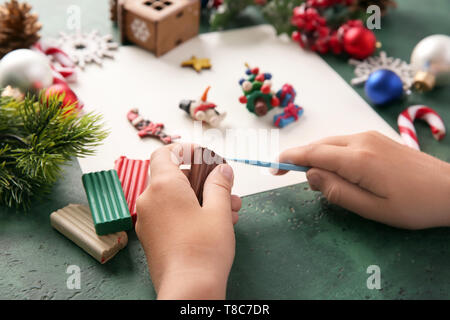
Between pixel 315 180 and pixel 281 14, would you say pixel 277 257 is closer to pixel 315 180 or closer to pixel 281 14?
pixel 315 180

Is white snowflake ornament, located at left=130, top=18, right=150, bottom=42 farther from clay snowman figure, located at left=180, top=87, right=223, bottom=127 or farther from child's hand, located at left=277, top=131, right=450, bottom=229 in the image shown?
child's hand, located at left=277, top=131, right=450, bottom=229

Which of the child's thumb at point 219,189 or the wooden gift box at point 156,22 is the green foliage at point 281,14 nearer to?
Result: the wooden gift box at point 156,22

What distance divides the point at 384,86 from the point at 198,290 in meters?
0.83

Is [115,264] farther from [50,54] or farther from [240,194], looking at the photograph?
[50,54]

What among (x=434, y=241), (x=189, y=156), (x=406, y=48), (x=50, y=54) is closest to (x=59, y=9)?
(x=50, y=54)

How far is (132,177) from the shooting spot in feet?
3.37

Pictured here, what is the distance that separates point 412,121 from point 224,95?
0.51 meters

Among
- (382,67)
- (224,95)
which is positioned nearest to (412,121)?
(382,67)

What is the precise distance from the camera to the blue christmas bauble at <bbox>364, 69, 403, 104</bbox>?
1.30 meters

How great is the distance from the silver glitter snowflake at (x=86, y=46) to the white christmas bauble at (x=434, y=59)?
89 cm

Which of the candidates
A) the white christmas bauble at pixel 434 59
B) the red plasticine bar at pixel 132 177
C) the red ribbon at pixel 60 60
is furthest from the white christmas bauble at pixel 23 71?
the white christmas bauble at pixel 434 59

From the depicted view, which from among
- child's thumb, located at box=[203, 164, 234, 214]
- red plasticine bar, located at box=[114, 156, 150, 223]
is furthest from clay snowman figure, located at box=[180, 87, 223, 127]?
child's thumb, located at box=[203, 164, 234, 214]

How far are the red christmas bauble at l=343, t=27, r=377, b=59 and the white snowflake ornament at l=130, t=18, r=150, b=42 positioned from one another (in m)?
0.60

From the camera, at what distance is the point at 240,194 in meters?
1.07
